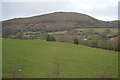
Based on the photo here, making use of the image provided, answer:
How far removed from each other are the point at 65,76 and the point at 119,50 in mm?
24884

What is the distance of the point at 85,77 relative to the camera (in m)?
11.8

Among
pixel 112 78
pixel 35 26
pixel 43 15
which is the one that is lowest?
pixel 112 78

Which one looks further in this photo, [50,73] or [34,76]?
[50,73]

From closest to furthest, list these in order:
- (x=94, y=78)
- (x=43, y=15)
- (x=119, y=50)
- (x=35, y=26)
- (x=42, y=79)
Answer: (x=42, y=79)
(x=94, y=78)
(x=119, y=50)
(x=35, y=26)
(x=43, y=15)

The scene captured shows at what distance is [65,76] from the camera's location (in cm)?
1177

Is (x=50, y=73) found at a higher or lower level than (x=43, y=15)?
lower

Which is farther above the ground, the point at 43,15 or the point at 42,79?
the point at 43,15

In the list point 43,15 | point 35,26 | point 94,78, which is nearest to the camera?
point 94,78

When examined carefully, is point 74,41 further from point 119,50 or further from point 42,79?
point 42,79

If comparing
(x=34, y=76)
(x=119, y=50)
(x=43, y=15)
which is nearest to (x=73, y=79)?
(x=34, y=76)

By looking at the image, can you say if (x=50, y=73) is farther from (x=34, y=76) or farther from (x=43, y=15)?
(x=43, y=15)

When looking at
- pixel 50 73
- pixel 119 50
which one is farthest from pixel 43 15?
pixel 50 73

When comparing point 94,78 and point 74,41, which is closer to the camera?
point 94,78

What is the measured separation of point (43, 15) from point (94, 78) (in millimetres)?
98564
